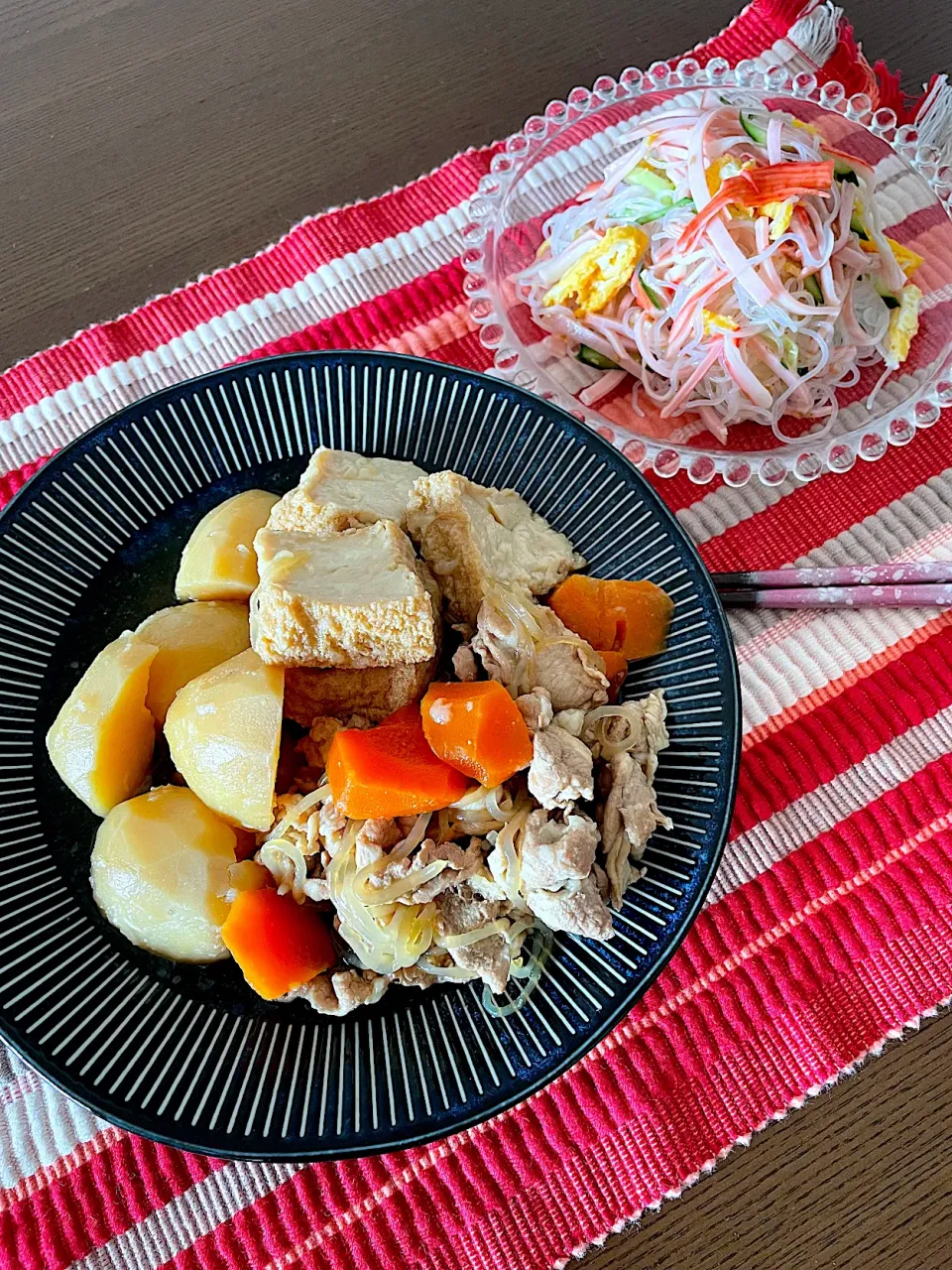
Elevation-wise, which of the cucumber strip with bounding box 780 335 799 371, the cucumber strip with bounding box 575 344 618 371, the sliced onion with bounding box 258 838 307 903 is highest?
the cucumber strip with bounding box 780 335 799 371

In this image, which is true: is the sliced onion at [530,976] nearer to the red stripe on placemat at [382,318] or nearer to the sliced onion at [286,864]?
the sliced onion at [286,864]

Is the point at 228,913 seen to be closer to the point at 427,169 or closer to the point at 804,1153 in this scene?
the point at 804,1153

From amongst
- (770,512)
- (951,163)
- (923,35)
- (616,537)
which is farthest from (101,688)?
(923,35)

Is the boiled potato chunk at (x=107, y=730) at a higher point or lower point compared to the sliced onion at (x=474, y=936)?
higher

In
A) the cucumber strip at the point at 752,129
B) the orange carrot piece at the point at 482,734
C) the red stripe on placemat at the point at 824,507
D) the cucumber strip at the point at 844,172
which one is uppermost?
the cucumber strip at the point at 752,129

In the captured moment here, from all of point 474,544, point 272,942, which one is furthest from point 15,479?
point 272,942

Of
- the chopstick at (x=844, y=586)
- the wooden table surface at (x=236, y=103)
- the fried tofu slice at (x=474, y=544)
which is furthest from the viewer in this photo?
the wooden table surface at (x=236, y=103)

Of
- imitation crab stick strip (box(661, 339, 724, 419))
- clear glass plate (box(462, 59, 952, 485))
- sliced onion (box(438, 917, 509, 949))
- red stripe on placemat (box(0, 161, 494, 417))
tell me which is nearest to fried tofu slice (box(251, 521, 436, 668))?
sliced onion (box(438, 917, 509, 949))

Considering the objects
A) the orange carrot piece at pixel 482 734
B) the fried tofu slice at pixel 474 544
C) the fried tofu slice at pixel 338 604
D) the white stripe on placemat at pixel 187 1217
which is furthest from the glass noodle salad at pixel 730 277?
the white stripe on placemat at pixel 187 1217

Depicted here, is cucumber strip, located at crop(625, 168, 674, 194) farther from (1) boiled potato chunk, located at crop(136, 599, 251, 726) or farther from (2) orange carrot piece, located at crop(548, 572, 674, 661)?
(1) boiled potato chunk, located at crop(136, 599, 251, 726)
